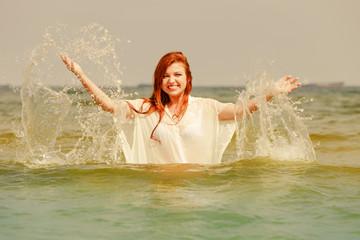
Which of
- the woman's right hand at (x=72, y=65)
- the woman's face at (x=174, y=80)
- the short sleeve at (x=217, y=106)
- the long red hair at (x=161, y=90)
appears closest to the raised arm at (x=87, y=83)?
the woman's right hand at (x=72, y=65)

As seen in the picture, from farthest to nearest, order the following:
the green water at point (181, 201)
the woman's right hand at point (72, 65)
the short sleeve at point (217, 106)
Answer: the short sleeve at point (217, 106), the woman's right hand at point (72, 65), the green water at point (181, 201)

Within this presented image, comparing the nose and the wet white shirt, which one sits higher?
the nose

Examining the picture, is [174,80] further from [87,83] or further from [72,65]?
[72,65]

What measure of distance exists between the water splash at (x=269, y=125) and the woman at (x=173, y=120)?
0.35 feet

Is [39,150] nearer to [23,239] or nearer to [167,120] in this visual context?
[167,120]

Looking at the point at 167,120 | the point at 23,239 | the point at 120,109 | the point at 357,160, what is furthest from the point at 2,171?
the point at 357,160

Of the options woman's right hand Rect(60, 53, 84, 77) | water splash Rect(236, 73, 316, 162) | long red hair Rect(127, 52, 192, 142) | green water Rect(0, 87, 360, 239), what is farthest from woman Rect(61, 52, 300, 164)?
woman's right hand Rect(60, 53, 84, 77)

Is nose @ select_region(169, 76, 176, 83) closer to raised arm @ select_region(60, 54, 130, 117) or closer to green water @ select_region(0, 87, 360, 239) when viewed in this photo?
raised arm @ select_region(60, 54, 130, 117)

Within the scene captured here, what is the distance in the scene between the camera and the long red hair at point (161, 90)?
5068 mm

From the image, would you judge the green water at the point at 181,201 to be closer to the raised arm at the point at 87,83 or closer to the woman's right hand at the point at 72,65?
the raised arm at the point at 87,83

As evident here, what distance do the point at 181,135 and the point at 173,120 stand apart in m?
0.19

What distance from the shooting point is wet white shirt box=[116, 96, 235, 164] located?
5.19 metres

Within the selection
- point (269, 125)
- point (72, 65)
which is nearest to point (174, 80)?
point (72, 65)

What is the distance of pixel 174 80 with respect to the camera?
5.05 metres
